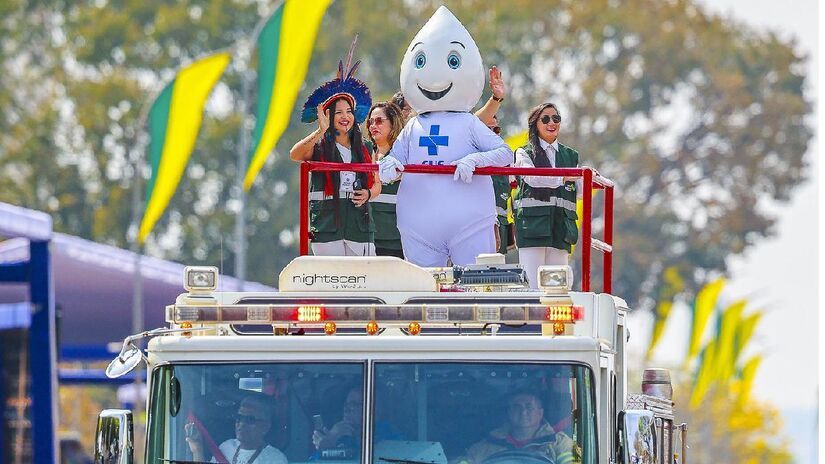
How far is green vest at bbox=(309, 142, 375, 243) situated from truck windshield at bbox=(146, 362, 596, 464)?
3580mm

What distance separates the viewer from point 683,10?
58.0 m

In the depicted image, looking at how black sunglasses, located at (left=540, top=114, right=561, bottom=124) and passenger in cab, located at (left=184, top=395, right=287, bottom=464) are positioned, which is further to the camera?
black sunglasses, located at (left=540, top=114, right=561, bottom=124)

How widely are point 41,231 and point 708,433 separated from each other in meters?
34.2

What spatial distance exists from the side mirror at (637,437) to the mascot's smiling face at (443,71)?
3.74 metres

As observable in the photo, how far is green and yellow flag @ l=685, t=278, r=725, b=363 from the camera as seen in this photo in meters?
50.9

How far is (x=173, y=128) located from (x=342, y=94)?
60.6ft

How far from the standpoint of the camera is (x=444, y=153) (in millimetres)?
12594

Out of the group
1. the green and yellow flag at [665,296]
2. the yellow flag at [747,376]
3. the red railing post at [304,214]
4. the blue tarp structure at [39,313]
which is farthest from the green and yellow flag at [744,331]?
the red railing post at [304,214]

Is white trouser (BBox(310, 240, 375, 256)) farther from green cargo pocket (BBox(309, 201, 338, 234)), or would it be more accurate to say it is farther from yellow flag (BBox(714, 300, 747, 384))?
yellow flag (BBox(714, 300, 747, 384))

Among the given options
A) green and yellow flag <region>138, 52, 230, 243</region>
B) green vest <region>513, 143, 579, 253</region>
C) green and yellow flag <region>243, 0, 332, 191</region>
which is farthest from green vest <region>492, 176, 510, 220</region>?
green and yellow flag <region>138, 52, 230, 243</region>

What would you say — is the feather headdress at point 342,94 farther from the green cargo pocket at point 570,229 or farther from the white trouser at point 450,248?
the green cargo pocket at point 570,229

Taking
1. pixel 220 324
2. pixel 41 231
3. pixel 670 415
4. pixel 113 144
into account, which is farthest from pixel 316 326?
pixel 113 144

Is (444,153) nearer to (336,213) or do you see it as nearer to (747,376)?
(336,213)

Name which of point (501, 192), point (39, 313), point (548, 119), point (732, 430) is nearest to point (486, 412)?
point (501, 192)
